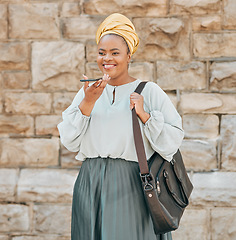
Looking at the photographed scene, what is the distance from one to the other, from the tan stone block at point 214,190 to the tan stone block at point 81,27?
169 cm

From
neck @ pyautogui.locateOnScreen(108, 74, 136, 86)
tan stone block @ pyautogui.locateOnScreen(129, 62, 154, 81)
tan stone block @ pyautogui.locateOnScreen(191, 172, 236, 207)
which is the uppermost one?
tan stone block @ pyautogui.locateOnScreen(129, 62, 154, 81)

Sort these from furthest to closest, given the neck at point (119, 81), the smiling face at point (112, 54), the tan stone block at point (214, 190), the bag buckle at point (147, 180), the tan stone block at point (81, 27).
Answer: the tan stone block at point (81, 27) < the tan stone block at point (214, 190) < the neck at point (119, 81) < the smiling face at point (112, 54) < the bag buckle at point (147, 180)

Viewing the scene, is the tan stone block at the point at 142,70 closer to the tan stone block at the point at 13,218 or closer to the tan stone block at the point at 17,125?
the tan stone block at the point at 17,125

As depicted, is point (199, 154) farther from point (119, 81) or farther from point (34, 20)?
point (34, 20)

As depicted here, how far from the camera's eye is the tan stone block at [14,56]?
398 cm

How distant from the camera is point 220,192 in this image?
3812 mm

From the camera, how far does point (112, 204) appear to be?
7.81 ft

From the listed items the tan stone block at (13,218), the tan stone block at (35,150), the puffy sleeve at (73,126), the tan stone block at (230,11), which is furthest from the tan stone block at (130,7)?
the tan stone block at (13,218)

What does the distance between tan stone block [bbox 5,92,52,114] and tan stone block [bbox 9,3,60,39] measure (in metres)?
0.57

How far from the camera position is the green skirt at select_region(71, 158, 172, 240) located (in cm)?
237

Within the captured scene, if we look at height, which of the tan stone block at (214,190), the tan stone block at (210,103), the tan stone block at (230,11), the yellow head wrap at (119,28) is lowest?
the tan stone block at (214,190)

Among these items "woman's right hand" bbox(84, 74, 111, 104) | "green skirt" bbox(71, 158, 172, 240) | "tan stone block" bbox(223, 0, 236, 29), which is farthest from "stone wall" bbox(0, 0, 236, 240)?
"woman's right hand" bbox(84, 74, 111, 104)

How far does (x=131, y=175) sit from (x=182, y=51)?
1.84m

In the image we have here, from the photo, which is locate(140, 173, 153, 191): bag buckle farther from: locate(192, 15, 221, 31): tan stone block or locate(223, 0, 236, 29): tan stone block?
locate(223, 0, 236, 29): tan stone block
